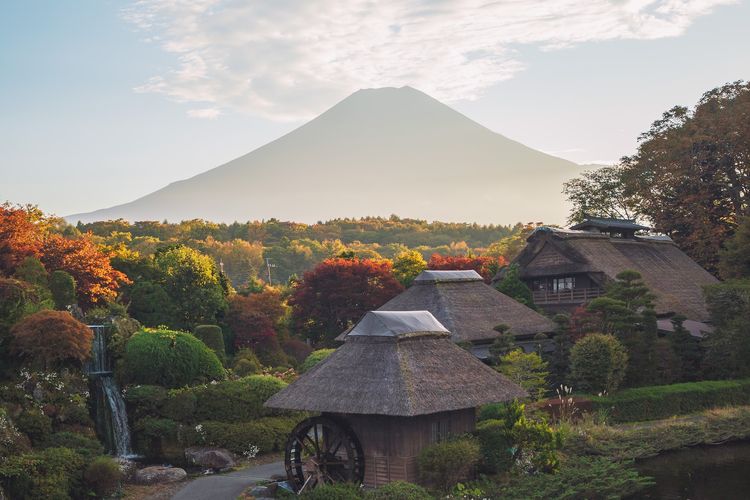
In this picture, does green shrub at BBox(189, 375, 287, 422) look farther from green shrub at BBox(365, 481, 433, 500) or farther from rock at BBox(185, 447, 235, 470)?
green shrub at BBox(365, 481, 433, 500)

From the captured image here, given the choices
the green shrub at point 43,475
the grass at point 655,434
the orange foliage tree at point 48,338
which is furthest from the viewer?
the grass at point 655,434

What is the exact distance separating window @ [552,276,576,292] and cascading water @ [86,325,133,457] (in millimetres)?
27349

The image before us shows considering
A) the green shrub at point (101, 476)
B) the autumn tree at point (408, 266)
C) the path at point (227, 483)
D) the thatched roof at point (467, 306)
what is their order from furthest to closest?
the autumn tree at point (408, 266), the thatched roof at point (467, 306), the path at point (227, 483), the green shrub at point (101, 476)

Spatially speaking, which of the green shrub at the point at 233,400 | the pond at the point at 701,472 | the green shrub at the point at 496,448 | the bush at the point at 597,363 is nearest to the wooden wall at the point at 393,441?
the green shrub at the point at 496,448

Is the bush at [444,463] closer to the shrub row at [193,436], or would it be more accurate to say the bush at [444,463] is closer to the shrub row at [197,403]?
the shrub row at [193,436]

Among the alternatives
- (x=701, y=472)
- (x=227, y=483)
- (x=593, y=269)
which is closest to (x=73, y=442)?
(x=227, y=483)

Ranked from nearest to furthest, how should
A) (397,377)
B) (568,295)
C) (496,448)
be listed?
(397,377) → (496,448) → (568,295)

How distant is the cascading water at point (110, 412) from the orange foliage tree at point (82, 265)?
6.60 meters

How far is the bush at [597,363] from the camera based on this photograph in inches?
1387

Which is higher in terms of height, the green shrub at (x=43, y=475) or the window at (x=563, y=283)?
the window at (x=563, y=283)

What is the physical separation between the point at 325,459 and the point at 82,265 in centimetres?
1954

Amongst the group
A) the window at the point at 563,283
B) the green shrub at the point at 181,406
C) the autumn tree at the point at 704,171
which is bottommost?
the green shrub at the point at 181,406

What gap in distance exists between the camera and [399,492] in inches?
871

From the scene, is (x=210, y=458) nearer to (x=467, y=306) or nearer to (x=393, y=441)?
(x=393, y=441)
